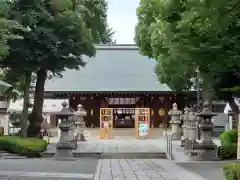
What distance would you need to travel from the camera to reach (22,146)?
74.3 feet

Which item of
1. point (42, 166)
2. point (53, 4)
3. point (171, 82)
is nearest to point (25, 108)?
point (53, 4)

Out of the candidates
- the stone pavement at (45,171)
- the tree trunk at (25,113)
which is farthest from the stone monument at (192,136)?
the tree trunk at (25,113)

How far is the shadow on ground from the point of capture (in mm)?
15270

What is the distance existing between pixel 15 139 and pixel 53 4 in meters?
7.41

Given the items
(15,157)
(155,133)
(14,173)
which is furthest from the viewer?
(155,133)

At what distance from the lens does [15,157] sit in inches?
882

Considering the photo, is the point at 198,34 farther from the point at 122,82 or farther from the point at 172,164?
the point at 122,82

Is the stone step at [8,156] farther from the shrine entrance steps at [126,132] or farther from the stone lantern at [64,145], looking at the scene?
the shrine entrance steps at [126,132]

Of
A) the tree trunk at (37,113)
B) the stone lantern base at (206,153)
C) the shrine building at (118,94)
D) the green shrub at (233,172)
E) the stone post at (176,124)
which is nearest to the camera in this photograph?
the green shrub at (233,172)

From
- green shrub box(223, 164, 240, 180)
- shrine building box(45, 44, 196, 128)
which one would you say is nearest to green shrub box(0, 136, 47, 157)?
green shrub box(223, 164, 240, 180)

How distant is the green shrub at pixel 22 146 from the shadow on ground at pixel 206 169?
24.2 ft

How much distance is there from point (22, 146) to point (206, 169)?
372 inches

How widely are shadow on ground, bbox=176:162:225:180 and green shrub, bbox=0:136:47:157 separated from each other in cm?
739

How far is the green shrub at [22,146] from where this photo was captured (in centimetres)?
2266
